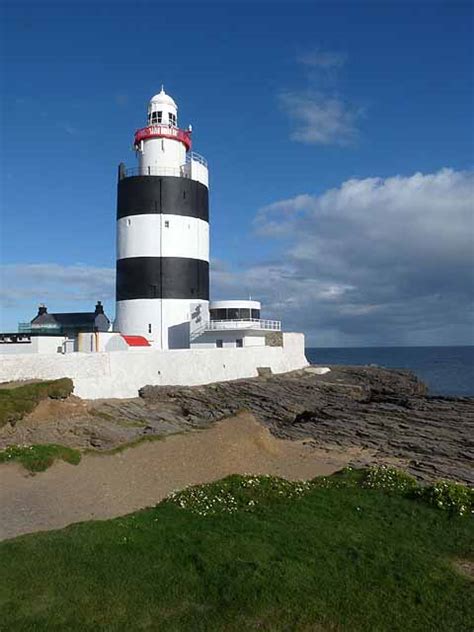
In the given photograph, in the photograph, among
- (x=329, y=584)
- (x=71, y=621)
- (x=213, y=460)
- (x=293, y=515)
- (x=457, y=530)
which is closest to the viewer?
(x=71, y=621)

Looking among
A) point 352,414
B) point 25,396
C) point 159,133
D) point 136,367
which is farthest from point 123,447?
point 159,133

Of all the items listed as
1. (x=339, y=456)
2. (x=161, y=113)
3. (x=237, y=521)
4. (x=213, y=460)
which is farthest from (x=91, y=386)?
(x=161, y=113)

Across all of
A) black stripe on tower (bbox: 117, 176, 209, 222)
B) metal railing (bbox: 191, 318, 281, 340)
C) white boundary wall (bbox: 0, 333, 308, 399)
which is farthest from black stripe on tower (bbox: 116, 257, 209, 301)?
white boundary wall (bbox: 0, 333, 308, 399)

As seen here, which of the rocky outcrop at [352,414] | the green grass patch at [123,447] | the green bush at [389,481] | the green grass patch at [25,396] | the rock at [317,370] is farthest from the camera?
the rock at [317,370]

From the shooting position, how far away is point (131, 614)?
26.4 feet

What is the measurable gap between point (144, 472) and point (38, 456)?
307 centimetres

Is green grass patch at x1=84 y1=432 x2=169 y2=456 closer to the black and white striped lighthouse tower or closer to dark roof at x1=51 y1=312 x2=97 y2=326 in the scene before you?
the black and white striped lighthouse tower

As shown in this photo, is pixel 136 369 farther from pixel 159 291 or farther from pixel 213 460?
pixel 213 460

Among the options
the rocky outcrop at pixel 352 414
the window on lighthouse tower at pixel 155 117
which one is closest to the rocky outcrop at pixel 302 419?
the rocky outcrop at pixel 352 414

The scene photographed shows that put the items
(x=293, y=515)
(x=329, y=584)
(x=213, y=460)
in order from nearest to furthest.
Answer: (x=329, y=584), (x=293, y=515), (x=213, y=460)

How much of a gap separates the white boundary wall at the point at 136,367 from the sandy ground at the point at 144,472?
829 cm

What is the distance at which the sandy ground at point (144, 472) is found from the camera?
41.8ft

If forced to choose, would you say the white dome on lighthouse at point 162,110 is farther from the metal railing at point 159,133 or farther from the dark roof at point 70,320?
the dark roof at point 70,320

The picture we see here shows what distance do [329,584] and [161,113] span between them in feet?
111
